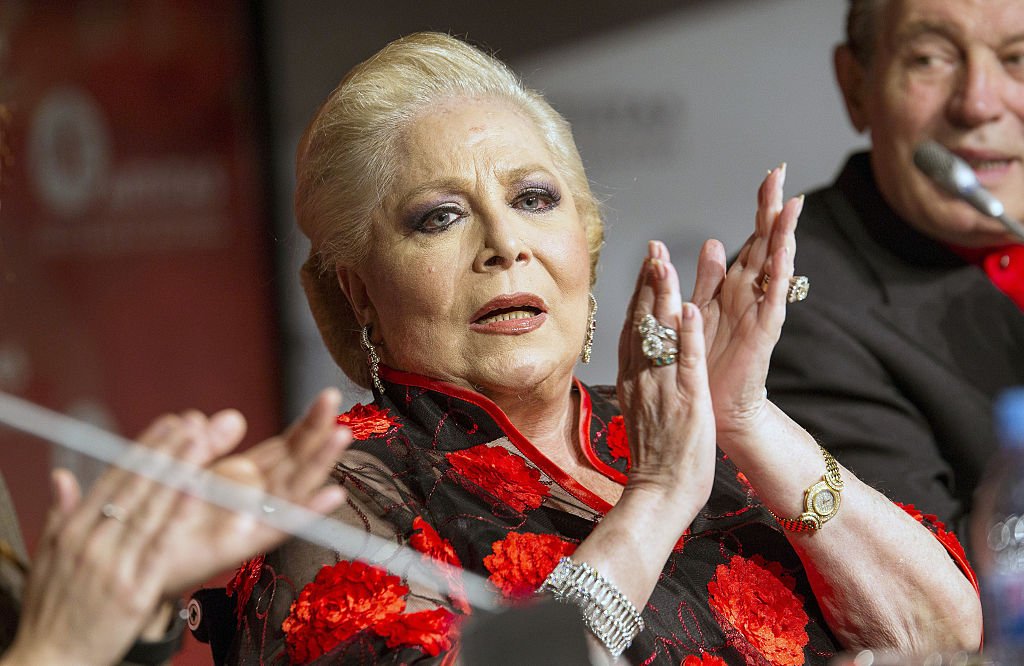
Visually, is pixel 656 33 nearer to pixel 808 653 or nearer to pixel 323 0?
pixel 323 0

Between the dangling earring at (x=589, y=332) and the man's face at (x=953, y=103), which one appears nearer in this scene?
the dangling earring at (x=589, y=332)

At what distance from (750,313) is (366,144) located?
638 mm

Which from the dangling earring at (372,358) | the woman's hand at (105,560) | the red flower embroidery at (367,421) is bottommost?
the red flower embroidery at (367,421)

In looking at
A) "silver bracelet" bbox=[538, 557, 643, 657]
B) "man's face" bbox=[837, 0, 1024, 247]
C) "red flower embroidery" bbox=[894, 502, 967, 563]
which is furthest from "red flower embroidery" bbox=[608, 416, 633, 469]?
"man's face" bbox=[837, 0, 1024, 247]

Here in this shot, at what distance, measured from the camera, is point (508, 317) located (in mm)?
1866

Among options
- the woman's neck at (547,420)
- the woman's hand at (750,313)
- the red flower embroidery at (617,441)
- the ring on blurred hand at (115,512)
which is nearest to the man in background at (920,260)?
the red flower embroidery at (617,441)

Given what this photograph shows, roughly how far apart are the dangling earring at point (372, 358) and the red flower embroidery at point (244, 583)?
36cm

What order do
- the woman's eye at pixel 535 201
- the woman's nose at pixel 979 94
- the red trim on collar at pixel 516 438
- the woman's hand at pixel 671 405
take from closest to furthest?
1. the woman's hand at pixel 671 405
2. the red trim on collar at pixel 516 438
3. the woman's eye at pixel 535 201
4. the woman's nose at pixel 979 94

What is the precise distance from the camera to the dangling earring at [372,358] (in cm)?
195

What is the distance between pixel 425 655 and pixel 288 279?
10.8ft

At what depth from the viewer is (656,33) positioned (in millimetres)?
4215

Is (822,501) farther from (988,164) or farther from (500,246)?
(988,164)

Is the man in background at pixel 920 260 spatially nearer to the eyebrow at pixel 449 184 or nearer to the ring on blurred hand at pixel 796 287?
the ring on blurred hand at pixel 796 287

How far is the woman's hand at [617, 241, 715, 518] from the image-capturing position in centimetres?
156
